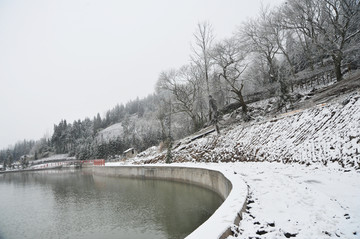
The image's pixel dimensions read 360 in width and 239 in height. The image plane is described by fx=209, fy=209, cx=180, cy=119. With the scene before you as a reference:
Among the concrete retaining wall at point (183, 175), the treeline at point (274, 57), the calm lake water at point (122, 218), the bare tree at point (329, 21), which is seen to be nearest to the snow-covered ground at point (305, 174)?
the concrete retaining wall at point (183, 175)

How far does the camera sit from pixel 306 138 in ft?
32.5

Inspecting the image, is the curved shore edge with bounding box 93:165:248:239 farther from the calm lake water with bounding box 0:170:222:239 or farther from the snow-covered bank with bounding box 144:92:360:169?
the snow-covered bank with bounding box 144:92:360:169

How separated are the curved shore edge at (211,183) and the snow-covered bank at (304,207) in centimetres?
7

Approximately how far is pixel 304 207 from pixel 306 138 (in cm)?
623

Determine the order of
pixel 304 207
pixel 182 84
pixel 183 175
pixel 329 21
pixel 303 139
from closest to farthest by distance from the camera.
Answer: pixel 304 207 → pixel 303 139 → pixel 183 175 → pixel 329 21 → pixel 182 84

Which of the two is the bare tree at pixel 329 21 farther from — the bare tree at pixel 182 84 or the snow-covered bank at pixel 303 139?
the bare tree at pixel 182 84

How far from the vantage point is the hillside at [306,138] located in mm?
7668

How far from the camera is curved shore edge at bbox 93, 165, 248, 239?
3.74 metres

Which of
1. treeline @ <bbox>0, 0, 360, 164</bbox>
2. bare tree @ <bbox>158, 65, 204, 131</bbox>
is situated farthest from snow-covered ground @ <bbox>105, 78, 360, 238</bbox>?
bare tree @ <bbox>158, 65, 204, 131</bbox>

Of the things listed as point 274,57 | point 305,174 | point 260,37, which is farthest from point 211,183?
point 274,57

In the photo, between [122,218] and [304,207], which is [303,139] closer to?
[304,207]

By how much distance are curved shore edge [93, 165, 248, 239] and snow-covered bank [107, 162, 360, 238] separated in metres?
0.07

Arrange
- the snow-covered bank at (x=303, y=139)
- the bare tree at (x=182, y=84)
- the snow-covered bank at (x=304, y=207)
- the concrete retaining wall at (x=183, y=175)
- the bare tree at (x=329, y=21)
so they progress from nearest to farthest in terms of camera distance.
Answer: the snow-covered bank at (x=304, y=207) < the snow-covered bank at (x=303, y=139) < the concrete retaining wall at (x=183, y=175) < the bare tree at (x=329, y=21) < the bare tree at (x=182, y=84)

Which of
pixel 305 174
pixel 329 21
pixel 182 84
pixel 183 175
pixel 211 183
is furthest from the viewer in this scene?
pixel 182 84
